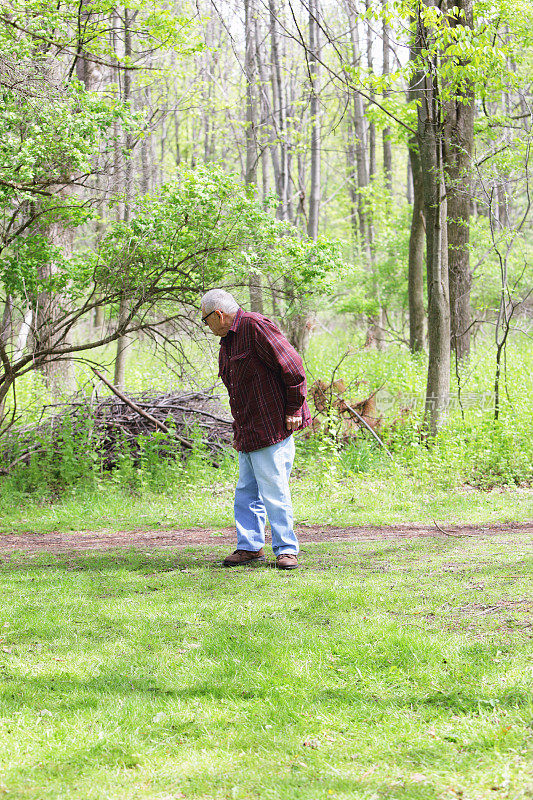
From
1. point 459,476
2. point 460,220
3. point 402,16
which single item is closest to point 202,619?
point 459,476

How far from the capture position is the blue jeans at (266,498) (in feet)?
16.9

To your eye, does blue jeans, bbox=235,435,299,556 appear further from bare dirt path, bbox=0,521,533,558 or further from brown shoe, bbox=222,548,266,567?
bare dirt path, bbox=0,521,533,558

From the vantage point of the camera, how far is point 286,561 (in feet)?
17.1

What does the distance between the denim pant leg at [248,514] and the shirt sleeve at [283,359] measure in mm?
654

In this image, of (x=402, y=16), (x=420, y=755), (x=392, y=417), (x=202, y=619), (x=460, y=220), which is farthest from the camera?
(x=460, y=220)

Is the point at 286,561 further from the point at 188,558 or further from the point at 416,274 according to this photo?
the point at 416,274

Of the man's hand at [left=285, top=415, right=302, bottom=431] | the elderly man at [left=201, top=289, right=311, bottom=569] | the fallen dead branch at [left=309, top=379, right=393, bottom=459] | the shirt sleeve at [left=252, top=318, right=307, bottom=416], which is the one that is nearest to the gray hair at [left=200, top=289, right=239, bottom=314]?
the elderly man at [left=201, top=289, right=311, bottom=569]

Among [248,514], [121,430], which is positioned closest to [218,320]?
[248,514]

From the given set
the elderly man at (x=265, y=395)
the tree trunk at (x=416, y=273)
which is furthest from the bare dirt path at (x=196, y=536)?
the tree trunk at (x=416, y=273)

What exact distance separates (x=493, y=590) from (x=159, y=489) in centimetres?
516

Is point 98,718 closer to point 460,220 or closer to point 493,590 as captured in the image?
point 493,590

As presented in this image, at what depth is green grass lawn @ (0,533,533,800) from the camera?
2.52 meters

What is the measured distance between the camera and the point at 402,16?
311 inches

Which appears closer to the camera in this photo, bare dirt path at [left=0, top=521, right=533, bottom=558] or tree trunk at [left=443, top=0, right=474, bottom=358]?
bare dirt path at [left=0, top=521, right=533, bottom=558]
